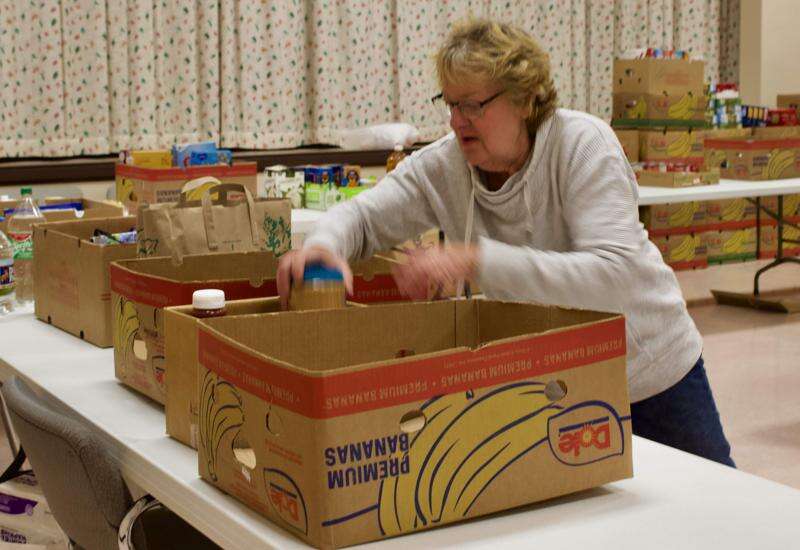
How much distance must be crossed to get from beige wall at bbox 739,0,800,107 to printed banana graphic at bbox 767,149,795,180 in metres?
1.97

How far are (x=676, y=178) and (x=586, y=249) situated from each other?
382 centimetres

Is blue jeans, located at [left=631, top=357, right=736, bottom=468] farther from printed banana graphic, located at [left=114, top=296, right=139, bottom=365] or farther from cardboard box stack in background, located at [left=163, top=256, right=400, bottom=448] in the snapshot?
printed banana graphic, located at [left=114, top=296, right=139, bottom=365]

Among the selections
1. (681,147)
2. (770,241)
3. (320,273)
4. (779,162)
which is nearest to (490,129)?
(320,273)

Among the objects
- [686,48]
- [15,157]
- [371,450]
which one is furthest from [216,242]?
[686,48]

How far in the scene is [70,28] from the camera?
5648 mm

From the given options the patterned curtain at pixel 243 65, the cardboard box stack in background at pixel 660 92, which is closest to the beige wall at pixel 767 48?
the patterned curtain at pixel 243 65

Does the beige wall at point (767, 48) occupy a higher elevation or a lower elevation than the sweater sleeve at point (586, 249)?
higher

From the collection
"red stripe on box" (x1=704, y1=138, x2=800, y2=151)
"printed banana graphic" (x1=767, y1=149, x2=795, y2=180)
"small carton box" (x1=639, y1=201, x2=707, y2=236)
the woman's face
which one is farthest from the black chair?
"small carton box" (x1=639, y1=201, x2=707, y2=236)

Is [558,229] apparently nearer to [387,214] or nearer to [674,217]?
[387,214]

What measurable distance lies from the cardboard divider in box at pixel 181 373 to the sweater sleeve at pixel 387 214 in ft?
1.60

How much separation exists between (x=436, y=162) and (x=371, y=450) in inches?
39.2

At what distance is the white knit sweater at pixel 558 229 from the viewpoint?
1796mm

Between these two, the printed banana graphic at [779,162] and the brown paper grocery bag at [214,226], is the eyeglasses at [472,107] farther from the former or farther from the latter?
the printed banana graphic at [779,162]

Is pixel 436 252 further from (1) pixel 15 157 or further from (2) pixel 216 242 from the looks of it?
(1) pixel 15 157
